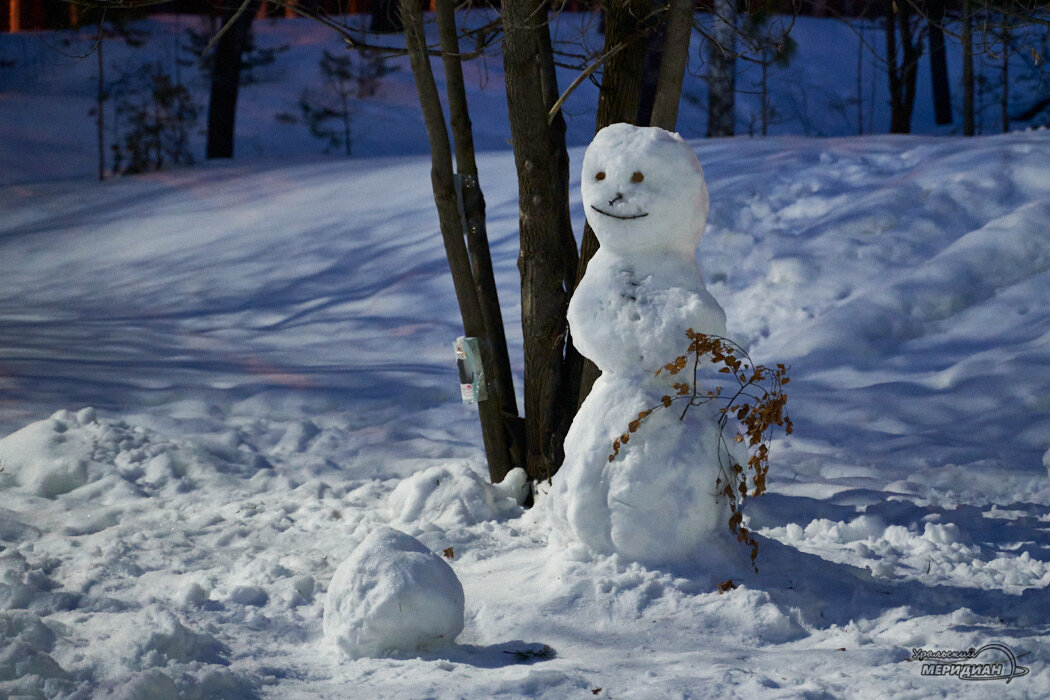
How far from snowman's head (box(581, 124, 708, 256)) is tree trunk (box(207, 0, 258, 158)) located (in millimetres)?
14240

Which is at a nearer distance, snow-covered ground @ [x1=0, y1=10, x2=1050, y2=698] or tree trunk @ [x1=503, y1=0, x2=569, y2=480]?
snow-covered ground @ [x1=0, y1=10, x2=1050, y2=698]

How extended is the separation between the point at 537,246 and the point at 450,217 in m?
0.52

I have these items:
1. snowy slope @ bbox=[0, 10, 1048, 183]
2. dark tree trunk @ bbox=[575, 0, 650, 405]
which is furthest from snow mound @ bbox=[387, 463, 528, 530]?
snowy slope @ bbox=[0, 10, 1048, 183]

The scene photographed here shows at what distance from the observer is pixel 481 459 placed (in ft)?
18.8

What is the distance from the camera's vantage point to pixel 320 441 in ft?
20.2

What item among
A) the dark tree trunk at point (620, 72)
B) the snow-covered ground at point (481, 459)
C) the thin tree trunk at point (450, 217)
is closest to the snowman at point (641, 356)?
the snow-covered ground at point (481, 459)

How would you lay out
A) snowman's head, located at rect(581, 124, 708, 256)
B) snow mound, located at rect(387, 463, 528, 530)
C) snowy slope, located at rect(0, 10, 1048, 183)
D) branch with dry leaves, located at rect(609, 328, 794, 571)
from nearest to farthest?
branch with dry leaves, located at rect(609, 328, 794, 571) < snowman's head, located at rect(581, 124, 708, 256) < snow mound, located at rect(387, 463, 528, 530) < snowy slope, located at rect(0, 10, 1048, 183)

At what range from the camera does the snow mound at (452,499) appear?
4637mm

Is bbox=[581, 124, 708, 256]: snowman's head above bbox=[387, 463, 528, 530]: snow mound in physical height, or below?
above

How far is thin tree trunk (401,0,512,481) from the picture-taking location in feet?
15.5

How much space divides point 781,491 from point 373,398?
10.2 ft

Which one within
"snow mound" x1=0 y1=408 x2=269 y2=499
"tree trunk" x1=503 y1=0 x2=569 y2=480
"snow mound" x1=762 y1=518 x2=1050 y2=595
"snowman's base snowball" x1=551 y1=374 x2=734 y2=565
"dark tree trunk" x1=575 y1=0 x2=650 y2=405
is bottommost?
"snow mound" x1=762 y1=518 x2=1050 y2=595

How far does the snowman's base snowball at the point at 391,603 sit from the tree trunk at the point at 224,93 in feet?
48.4

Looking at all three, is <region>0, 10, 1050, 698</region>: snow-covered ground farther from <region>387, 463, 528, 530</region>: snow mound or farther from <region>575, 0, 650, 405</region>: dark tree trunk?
<region>575, 0, 650, 405</region>: dark tree trunk
